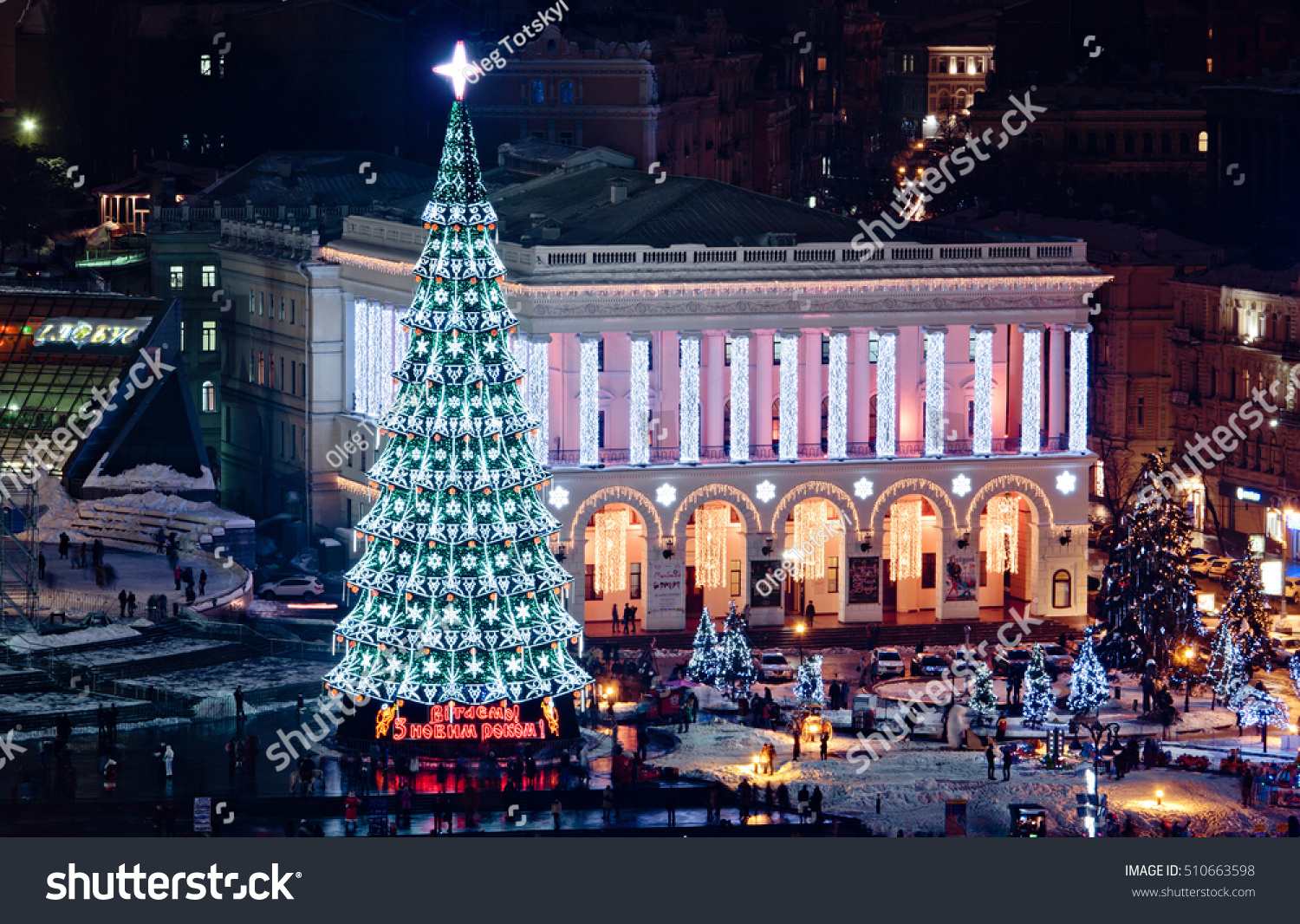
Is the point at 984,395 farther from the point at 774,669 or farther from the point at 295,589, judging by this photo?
the point at 295,589

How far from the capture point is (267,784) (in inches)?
4122

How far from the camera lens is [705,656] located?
12231cm

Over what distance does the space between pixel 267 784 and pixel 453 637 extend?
6323 mm

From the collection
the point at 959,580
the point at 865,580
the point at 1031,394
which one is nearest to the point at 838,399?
the point at 865,580

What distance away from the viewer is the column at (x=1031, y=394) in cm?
13888

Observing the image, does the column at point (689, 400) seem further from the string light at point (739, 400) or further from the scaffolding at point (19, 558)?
the scaffolding at point (19, 558)

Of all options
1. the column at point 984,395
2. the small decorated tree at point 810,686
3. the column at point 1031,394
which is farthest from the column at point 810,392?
the small decorated tree at point 810,686

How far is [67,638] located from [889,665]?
86.8 ft

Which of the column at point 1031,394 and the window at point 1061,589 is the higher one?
the column at point 1031,394

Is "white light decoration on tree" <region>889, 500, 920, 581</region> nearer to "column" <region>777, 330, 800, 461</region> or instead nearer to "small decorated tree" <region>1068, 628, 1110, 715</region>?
"column" <region>777, 330, 800, 461</region>

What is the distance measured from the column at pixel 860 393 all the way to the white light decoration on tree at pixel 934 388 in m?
2.15

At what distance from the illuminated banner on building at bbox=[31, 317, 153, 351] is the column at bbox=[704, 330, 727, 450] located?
87.8 feet

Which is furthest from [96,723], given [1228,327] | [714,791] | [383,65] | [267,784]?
[383,65]

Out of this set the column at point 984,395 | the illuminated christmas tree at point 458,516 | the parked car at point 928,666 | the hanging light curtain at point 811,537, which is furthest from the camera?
the column at point 984,395
